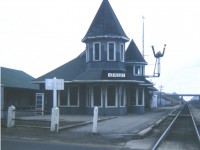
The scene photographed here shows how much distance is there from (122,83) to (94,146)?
19.9m

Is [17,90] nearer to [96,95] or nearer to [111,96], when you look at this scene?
[96,95]

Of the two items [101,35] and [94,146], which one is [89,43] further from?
[94,146]

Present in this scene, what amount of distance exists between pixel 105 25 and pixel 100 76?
4752 millimetres

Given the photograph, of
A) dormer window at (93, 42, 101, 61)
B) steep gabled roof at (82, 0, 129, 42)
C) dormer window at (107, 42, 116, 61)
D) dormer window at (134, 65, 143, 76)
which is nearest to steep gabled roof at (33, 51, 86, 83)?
dormer window at (93, 42, 101, 61)

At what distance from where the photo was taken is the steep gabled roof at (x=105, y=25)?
112 ft

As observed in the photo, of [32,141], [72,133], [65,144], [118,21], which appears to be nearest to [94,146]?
[65,144]

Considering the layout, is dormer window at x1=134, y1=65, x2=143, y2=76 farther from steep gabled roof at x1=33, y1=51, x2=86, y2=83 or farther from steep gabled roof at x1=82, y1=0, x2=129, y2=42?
steep gabled roof at x1=82, y1=0, x2=129, y2=42

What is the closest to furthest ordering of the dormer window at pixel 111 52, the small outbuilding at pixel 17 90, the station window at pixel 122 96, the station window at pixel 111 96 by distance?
the station window at pixel 111 96, the station window at pixel 122 96, the dormer window at pixel 111 52, the small outbuilding at pixel 17 90

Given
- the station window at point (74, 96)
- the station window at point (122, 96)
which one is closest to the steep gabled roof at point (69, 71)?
the station window at point (74, 96)

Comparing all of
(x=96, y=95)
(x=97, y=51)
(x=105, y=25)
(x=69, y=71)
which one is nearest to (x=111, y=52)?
(x=97, y=51)

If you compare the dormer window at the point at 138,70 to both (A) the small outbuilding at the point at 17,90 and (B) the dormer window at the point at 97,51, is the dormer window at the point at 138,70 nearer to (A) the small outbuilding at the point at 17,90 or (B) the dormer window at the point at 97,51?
(B) the dormer window at the point at 97,51

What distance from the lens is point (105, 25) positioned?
3462cm

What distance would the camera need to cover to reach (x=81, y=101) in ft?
112

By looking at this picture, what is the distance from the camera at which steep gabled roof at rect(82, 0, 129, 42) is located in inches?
1342
